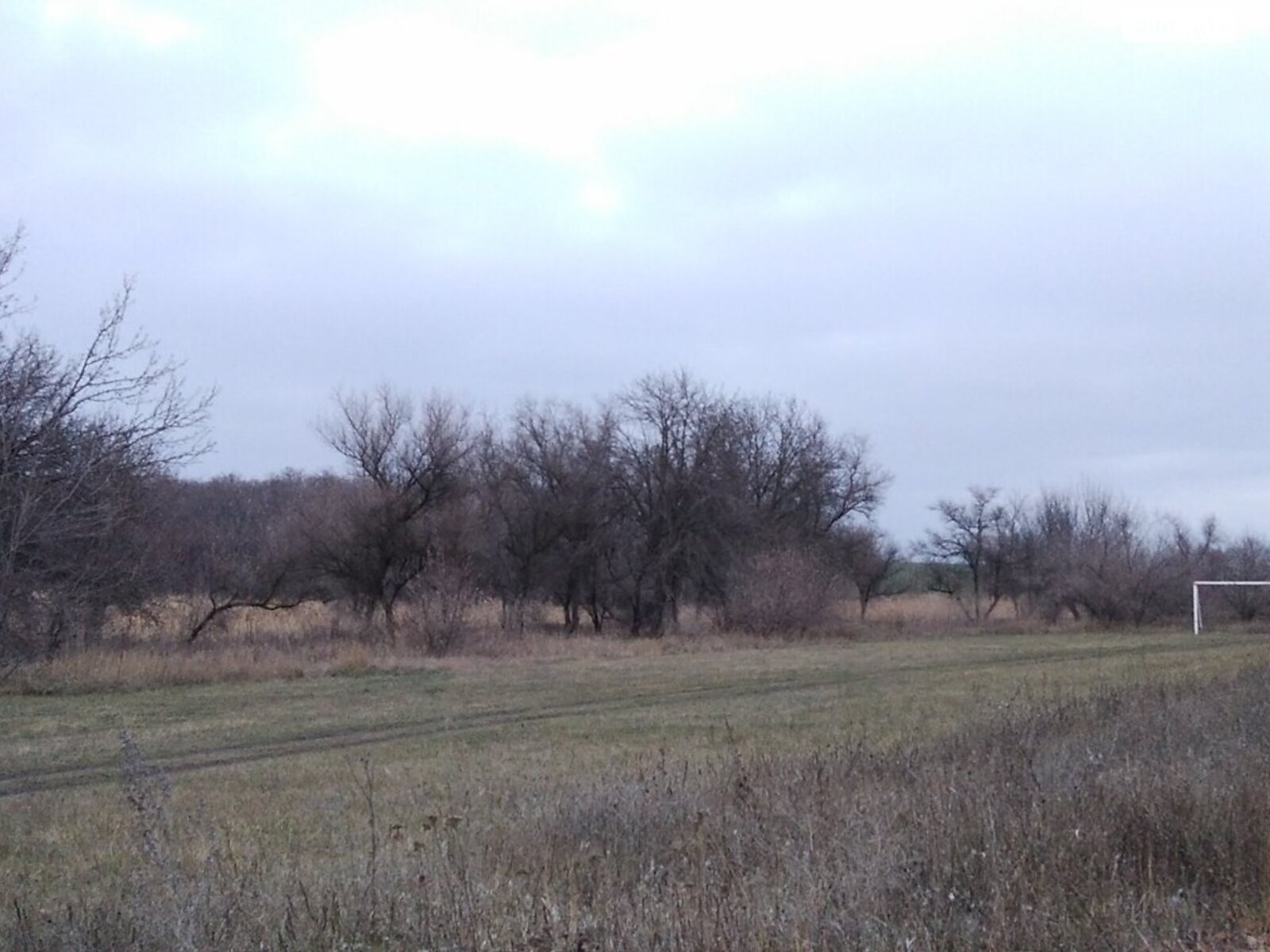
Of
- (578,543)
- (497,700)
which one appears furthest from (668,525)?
(497,700)

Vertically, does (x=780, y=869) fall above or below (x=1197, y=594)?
below

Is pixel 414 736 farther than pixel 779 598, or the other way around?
pixel 779 598

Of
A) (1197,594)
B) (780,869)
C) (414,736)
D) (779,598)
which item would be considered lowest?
(414,736)

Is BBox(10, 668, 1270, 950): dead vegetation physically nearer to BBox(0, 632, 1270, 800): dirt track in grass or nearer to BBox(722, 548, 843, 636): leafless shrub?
BBox(0, 632, 1270, 800): dirt track in grass

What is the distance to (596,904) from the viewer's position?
23.0ft

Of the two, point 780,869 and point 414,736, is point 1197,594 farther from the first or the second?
point 780,869

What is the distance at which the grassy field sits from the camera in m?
10.5

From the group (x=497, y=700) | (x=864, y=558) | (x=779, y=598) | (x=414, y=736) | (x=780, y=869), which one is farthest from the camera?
(x=864, y=558)

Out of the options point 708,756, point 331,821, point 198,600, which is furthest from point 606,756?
point 198,600

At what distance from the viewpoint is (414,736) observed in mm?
18922

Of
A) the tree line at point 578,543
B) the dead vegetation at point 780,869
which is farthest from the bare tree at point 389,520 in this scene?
the dead vegetation at point 780,869

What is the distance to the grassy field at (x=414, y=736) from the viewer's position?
10.5 metres

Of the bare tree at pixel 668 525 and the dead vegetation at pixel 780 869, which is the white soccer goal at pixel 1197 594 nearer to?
the bare tree at pixel 668 525

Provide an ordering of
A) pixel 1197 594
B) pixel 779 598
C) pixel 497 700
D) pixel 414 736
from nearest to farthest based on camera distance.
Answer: pixel 414 736, pixel 497 700, pixel 779 598, pixel 1197 594
